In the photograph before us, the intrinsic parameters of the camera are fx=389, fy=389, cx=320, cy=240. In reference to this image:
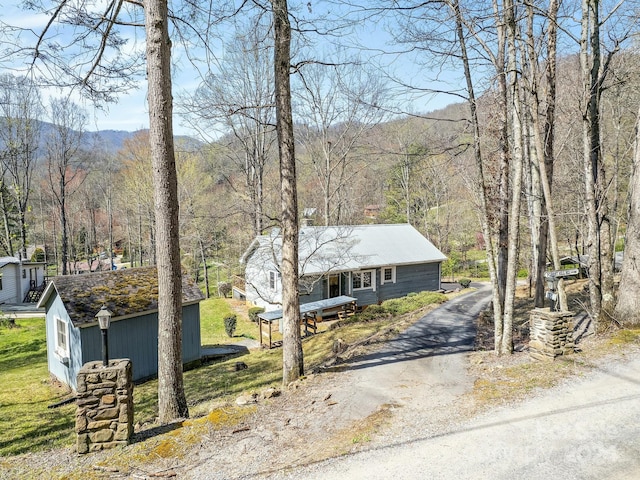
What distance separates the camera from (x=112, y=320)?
36.6ft

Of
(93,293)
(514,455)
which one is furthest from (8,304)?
(514,455)

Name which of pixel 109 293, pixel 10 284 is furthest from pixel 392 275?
pixel 10 284

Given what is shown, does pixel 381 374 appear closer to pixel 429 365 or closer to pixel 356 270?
pixel 429 365

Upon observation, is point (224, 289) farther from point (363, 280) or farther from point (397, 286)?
point (397, 286)

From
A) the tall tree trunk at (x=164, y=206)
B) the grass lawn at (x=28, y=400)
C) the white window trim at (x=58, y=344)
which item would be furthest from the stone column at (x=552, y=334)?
the white window trim at (x=58, y=344)

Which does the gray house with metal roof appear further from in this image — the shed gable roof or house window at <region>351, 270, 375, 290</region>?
the shed gable roof

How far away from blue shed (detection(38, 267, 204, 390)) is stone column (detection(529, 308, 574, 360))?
9.99 m

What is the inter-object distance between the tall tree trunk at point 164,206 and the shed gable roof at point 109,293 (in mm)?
6359

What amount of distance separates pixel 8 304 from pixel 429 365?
2714cm

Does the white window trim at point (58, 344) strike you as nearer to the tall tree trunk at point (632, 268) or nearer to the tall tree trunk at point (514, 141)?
the tall tree trunk at point (514, 141)

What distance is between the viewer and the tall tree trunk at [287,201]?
6.76 m

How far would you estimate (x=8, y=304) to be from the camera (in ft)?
79.7

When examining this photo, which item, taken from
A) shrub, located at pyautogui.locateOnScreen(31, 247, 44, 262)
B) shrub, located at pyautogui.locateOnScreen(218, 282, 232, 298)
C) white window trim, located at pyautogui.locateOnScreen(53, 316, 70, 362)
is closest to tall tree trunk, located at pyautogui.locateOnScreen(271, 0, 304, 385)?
white window trim, located at pyautogui.locateOnScreen(53, 316, 70, 362)

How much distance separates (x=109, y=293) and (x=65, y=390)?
299 cm
